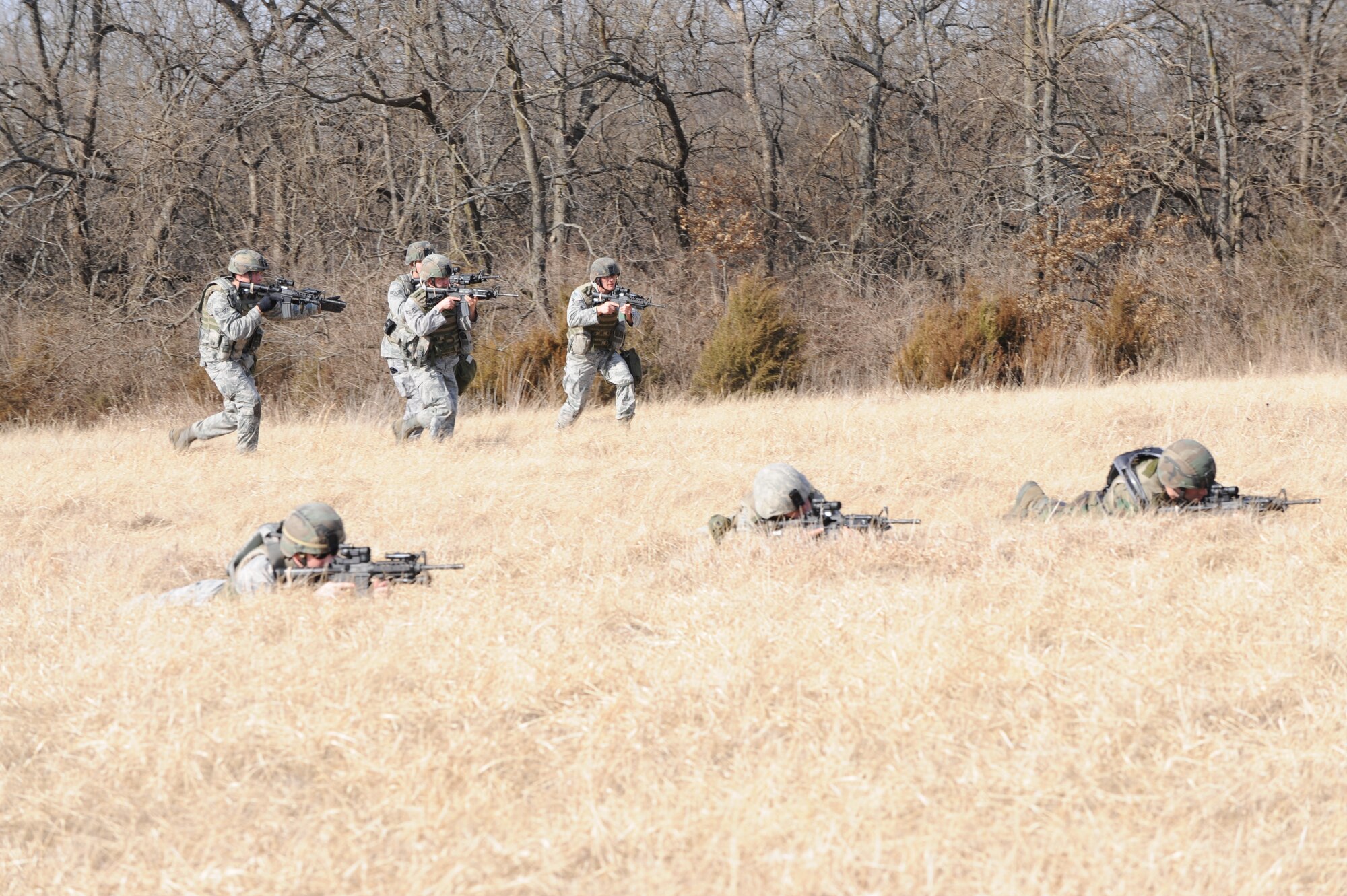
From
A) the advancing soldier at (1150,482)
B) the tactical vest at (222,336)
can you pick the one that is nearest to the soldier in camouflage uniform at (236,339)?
the tactical vest at (222,336)

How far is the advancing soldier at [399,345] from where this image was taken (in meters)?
10.0

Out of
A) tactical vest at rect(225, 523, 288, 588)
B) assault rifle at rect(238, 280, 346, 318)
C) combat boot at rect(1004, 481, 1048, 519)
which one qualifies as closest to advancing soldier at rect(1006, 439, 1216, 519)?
combat boot at rect(1004, 481, 1048, 519)

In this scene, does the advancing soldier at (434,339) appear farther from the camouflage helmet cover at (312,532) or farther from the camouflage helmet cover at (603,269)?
the camouflage helmet cover at (312,532)

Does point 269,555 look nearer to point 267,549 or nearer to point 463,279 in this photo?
point 267,549

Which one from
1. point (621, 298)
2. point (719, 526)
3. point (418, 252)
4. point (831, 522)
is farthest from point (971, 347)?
point (831, 522)

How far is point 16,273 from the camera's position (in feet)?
64.9

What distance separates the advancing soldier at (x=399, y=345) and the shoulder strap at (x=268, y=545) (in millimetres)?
4519

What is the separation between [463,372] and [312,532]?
5.03 meters

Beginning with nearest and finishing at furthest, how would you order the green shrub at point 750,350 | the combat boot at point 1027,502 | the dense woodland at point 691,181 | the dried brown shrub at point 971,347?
the combat boot at point 1027,502 < the dried brown shrub at point 971,347 < the green shrub at point 750,350 < the dense woodland at point 691,181

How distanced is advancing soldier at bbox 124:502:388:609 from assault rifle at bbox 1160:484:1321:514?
3.90m

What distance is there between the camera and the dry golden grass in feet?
10.8

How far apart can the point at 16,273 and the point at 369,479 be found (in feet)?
44.1

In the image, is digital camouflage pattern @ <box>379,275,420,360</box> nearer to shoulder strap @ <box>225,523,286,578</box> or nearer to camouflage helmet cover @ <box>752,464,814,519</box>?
camouflage helmet cover @ <box>752,464,814,519</box>

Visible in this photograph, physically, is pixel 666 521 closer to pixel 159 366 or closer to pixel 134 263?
pixel 159 366
